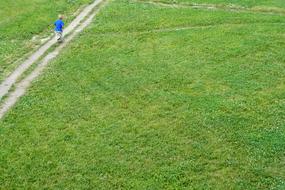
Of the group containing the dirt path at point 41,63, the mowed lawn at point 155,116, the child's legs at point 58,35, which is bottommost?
the mowed lawn at point 155,116

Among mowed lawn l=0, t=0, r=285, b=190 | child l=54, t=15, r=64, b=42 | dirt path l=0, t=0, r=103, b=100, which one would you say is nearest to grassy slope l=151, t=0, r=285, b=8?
mowed lawn l=0, t=0, r=285, b=190

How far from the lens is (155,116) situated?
26.2 meters

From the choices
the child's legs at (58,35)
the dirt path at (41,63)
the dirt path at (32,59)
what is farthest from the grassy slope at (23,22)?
the child's legs at (58,35)

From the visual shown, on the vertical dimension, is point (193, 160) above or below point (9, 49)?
below

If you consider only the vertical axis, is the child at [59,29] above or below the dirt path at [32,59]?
above

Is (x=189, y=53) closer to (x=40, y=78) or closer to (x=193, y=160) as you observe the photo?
(x=40, y=78)

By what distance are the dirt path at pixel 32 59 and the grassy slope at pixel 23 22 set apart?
0.62m

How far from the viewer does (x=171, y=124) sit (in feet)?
83.4

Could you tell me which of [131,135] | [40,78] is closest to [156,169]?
[131,135]

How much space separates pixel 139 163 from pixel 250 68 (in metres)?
13.3

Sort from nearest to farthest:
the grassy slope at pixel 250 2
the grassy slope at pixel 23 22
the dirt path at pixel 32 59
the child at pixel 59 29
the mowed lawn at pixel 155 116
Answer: the mowed lawn at pixel 155 116
the dirt path at pixel 32 59
the grassy slope at pixel 23 22
the child at pixel 59 29
the grassy slope at pixel 250 2

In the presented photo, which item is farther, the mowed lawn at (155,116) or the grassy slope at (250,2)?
the grassy slope at (250,2)

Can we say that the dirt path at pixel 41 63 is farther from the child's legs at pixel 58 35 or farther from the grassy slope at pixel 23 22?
the grassy slope at pixel 23 22

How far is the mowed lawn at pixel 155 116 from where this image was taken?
21.5 metres
